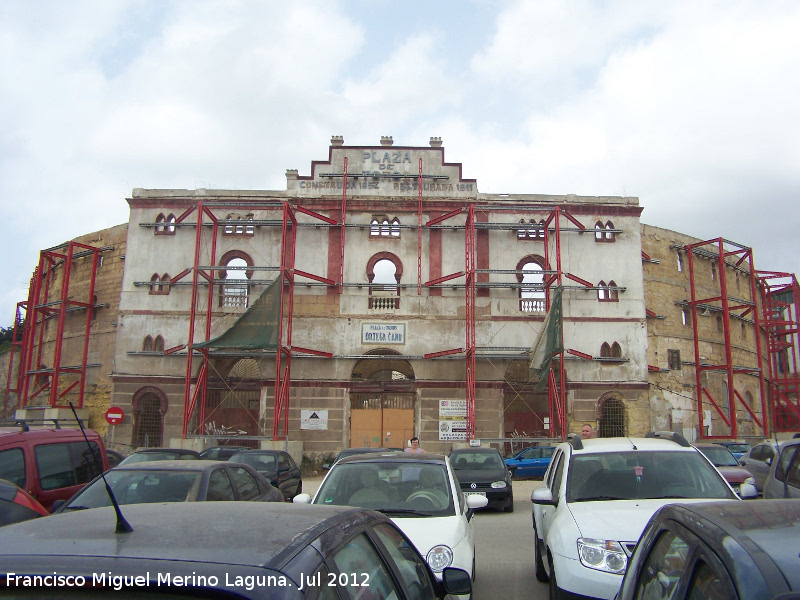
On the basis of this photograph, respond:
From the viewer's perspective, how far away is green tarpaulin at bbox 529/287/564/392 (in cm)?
2656

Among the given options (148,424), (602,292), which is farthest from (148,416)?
(602,292)

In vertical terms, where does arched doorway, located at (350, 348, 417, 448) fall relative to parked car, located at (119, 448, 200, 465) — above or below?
above

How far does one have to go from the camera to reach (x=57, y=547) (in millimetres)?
2379

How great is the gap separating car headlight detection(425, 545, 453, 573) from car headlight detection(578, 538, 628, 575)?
1.22m

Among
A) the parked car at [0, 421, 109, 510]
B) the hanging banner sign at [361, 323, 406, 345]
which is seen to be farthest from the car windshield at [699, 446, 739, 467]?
the hanging banner sign at [361, 323, 406, 345]

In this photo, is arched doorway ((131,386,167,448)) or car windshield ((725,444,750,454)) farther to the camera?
arched doorway ((131,386,167,448))

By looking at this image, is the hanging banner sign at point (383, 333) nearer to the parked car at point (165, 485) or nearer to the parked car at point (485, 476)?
the parked car at point (485, 476)

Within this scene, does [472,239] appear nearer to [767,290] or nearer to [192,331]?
[192,331]

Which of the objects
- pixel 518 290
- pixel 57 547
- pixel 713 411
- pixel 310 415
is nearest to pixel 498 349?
pixel 518 290

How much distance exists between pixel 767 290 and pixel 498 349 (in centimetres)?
2185

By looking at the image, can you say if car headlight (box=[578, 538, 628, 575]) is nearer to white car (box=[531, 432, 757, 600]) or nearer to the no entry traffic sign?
white car (box=[531, 432, 757, 600])

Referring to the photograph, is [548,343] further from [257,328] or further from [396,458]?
[396,458]

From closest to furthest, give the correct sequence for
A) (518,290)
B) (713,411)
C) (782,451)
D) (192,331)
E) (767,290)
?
(782,451), (192,331), (518,290), (713,411), (767,290)

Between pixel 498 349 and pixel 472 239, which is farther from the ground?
pixel 472 239
